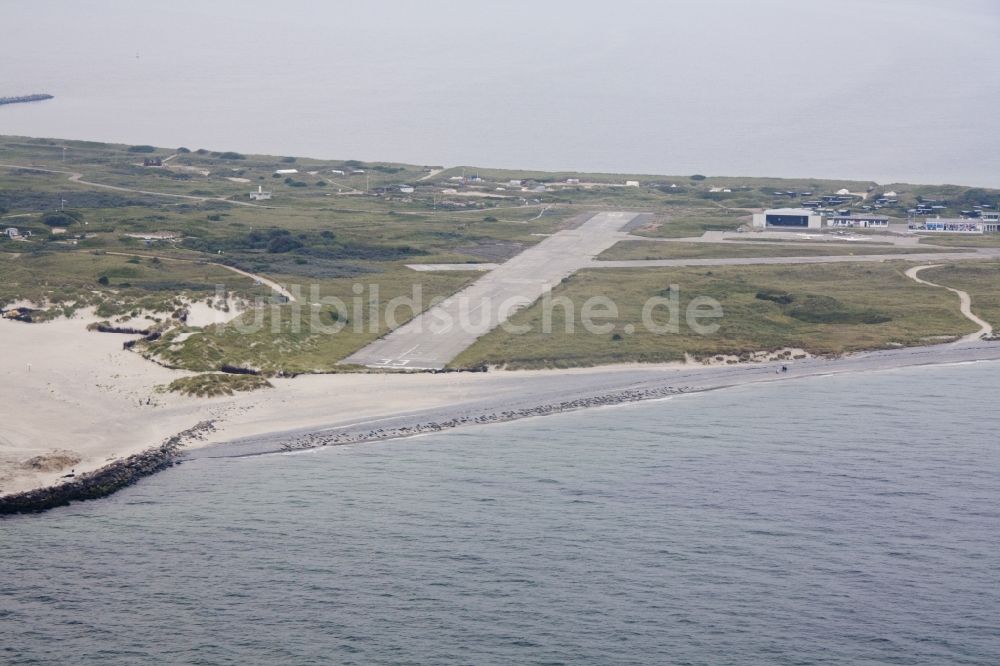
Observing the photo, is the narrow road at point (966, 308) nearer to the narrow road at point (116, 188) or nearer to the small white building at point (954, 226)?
the small white building at point (954, 226)

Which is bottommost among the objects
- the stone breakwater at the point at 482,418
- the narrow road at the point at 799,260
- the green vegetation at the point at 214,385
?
the stone breakwater at the point at 482,418

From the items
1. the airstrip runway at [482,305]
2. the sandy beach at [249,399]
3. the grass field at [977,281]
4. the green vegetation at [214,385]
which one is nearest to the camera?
the sandy beach at [249,399]

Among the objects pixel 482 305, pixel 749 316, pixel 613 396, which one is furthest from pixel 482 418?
pixel 749 316

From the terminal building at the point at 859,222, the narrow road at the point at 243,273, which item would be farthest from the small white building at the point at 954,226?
the narrow road at the point at 243,273

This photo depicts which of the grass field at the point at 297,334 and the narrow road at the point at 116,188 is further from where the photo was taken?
the narrow road at the point at 116,188

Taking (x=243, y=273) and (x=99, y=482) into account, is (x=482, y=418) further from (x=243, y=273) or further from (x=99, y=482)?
(x=243, y=273)

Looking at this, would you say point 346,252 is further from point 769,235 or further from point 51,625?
point 51,625
